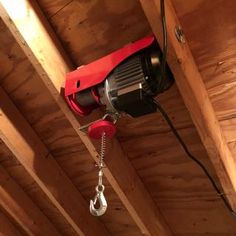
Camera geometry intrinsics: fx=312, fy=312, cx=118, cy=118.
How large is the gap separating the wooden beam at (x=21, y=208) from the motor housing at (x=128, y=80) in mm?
1008

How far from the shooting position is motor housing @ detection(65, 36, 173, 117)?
0.91m

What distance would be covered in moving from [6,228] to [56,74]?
1.45 meters

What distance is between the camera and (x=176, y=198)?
144 centimetres

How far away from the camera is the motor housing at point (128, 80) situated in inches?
35.9

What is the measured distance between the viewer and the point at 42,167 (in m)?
1.54

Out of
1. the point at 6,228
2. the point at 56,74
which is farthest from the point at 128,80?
the point at 6,228

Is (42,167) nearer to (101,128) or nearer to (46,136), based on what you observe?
(46,136)

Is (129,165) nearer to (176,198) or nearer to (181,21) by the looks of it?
(176,198)

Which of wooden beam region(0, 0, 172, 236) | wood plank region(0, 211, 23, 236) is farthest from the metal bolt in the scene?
wood plank region(0, 211, 23, 236)

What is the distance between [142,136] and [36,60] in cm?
52

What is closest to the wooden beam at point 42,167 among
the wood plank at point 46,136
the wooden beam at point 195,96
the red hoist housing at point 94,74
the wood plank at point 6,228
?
the wood plank at point 46,136

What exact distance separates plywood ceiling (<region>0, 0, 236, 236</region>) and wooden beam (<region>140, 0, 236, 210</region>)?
0.14ft

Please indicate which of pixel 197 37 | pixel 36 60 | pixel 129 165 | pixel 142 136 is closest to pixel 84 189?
pixel 129 165

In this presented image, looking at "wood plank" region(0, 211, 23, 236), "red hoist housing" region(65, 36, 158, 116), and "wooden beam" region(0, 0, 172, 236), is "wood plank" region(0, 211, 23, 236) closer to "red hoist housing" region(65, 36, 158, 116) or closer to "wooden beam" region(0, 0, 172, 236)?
"wooden beam" region(0, 0, 172, 236)
